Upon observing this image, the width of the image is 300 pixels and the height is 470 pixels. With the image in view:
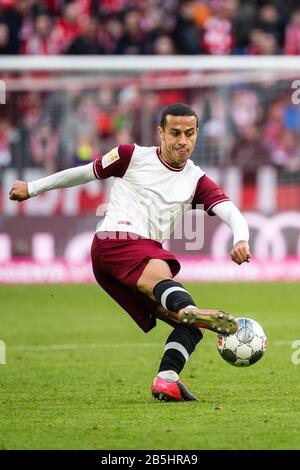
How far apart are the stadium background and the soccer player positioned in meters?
4.49

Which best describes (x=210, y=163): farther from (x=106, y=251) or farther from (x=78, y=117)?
(x=106, y=251)

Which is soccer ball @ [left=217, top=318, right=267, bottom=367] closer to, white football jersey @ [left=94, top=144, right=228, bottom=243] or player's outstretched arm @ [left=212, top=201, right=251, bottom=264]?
player's outstretched arm @ [left=212, top=201, right=251, bottom=264]

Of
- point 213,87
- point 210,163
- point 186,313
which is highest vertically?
point 213,87

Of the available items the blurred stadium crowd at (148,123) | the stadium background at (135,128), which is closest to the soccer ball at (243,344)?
the stadium background at (135,128)

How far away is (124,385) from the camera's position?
28.8ft

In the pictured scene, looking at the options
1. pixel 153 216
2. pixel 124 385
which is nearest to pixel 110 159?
pixel 153 216

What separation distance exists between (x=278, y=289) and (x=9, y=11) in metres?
7.20

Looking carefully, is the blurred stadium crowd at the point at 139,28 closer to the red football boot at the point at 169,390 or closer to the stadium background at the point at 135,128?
the stadium background at the point at 135,128

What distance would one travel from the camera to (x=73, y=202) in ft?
60.5

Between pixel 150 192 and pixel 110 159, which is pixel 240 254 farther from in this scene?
pixel 110 159

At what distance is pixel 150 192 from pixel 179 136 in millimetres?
467

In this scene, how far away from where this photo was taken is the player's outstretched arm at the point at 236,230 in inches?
296

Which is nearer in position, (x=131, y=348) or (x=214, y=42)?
(x=131, y=348)
